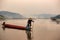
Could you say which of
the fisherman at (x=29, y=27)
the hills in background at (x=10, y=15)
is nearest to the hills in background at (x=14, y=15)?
the hills in background at (x=10, y=15)

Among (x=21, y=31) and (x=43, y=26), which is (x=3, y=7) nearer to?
(x=21, y=31)

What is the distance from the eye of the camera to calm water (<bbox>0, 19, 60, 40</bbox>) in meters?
1.93

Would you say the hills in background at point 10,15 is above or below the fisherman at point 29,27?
above

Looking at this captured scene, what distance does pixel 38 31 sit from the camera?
76.7 inches

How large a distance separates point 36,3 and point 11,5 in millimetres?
416

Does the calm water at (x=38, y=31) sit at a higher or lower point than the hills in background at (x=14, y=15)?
lower

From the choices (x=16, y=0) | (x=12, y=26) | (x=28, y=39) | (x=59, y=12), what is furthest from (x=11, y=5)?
(x=59, y=12)

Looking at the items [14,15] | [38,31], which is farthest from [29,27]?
[14,15]

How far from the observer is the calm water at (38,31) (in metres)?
1.93

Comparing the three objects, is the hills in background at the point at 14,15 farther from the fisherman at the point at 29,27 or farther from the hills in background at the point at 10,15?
the fisherman at the point at 29,27

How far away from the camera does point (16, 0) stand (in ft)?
6.72

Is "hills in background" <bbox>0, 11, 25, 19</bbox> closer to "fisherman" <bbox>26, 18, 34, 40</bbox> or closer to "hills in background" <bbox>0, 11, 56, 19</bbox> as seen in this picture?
"hills in background" <bbox>0, 11, 56, 19</bbox>

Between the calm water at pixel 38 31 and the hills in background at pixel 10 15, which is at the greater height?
the hills in background at pixel 10 15

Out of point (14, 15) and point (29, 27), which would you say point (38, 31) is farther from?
point (14, 15)
